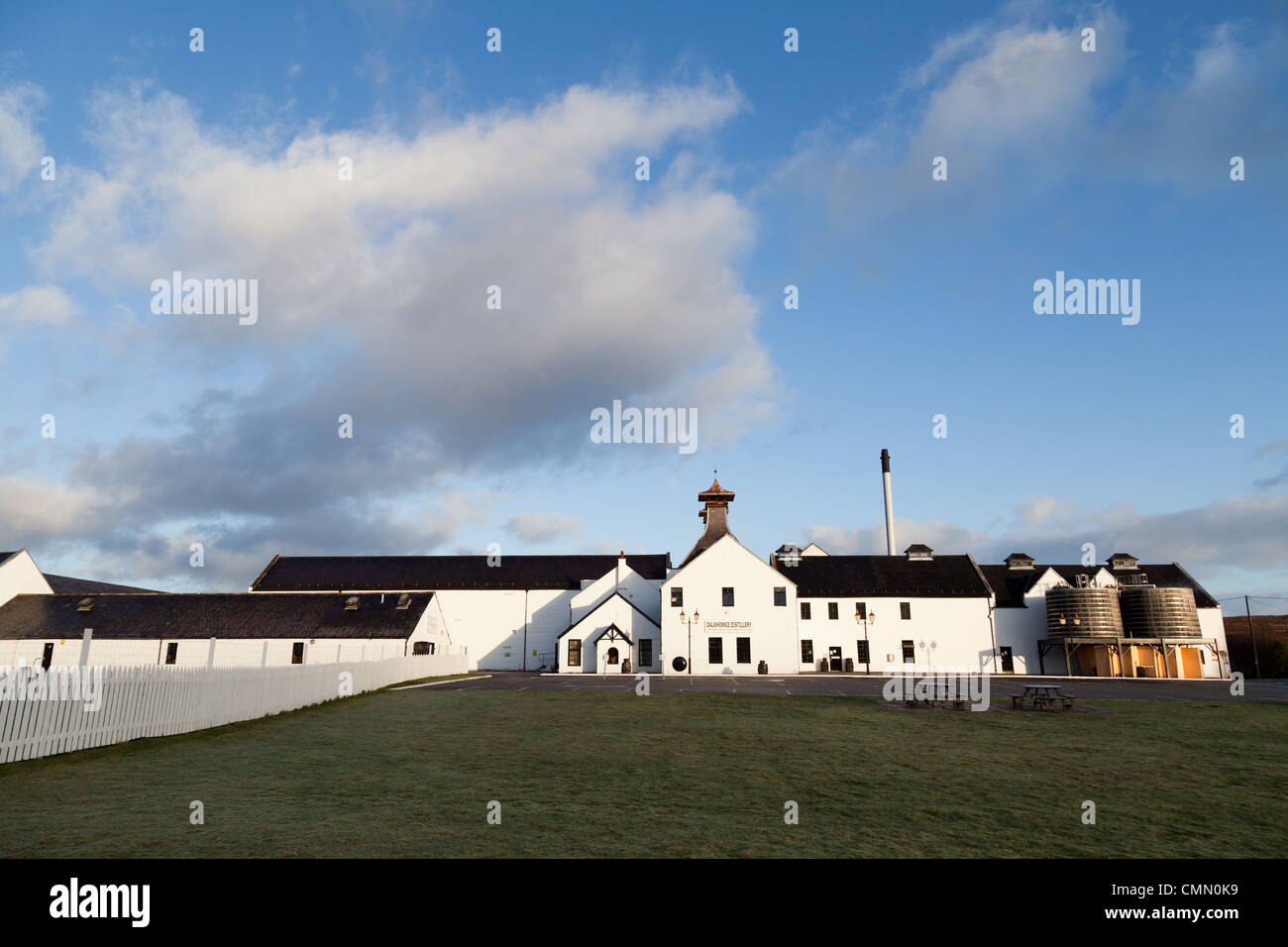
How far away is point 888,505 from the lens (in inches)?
2557

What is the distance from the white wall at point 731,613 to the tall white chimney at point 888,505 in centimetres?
1607

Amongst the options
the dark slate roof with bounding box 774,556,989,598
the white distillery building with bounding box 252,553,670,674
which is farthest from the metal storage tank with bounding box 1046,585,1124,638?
the white distillery building with bounding box 252,553,670,674

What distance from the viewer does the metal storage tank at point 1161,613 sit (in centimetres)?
4816

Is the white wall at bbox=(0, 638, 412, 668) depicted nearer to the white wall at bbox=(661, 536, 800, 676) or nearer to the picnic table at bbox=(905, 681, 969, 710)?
the white wall at bbox=(661, 536, 800, 676)

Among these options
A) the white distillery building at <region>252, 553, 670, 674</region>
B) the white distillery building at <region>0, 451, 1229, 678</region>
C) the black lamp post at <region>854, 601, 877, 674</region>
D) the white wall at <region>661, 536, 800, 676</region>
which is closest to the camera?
the white distillery building at <region>0, 451, 1229, 678</region>

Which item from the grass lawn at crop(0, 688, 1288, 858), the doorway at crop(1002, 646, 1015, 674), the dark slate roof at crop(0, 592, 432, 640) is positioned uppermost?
the dark slate roof at crop(0, 592, 432, 640)

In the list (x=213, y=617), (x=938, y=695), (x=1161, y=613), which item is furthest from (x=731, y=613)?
(x=213, y=617)

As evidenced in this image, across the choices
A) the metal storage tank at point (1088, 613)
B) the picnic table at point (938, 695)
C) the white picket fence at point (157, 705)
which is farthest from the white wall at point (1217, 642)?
the white picket fence at point (157, 705)

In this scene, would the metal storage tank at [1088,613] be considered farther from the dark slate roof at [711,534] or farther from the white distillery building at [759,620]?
the dark slate roof at [711,534]

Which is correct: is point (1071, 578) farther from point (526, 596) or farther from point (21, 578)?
point (21, 578)

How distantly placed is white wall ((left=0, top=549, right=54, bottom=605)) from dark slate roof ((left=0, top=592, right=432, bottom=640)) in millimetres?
1658

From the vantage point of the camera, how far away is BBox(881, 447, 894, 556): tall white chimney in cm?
6347

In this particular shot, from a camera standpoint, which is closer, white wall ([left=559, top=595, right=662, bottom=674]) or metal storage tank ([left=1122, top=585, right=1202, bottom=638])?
metal storage tank ([left=1122, top=585, right=1202, bottom=638])
